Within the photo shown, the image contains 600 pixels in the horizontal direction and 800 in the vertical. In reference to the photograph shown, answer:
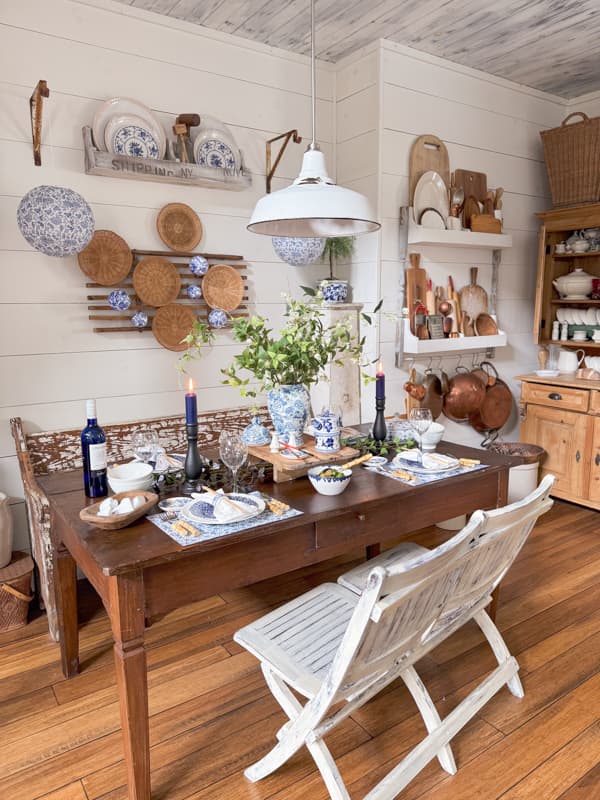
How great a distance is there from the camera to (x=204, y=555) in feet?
5.09

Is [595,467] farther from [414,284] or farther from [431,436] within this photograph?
[431,436]

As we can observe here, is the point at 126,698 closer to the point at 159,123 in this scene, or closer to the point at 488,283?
the point at 159,123

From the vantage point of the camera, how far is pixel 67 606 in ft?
6.85

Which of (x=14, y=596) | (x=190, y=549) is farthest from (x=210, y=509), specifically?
(x=14, y=596)

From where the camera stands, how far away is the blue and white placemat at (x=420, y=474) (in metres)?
1.97

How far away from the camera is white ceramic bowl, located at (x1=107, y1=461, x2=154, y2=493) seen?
177cm

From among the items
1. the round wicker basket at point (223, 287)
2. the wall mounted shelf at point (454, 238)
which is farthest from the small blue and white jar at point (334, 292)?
the wall mounted shelf at point (454, 238)

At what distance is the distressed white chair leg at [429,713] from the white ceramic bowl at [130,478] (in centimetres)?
95

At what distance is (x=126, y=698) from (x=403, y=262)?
8.92ft

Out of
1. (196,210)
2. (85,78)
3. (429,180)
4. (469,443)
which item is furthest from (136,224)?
(469,443)

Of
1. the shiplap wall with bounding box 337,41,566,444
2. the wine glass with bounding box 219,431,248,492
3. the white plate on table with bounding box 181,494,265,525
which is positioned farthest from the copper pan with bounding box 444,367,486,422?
the white plate on table with bounding box 181,494,265,525

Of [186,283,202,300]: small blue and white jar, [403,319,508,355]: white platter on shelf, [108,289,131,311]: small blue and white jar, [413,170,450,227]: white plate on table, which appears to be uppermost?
[413,170,450,227]: white plate on table

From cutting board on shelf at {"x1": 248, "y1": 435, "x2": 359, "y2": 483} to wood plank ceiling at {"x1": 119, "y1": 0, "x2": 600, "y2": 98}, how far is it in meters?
2.14

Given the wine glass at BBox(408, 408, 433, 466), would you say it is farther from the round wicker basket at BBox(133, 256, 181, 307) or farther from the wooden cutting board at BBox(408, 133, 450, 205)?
the wooden cutting board at BBox(408, 133, 450, 205)
